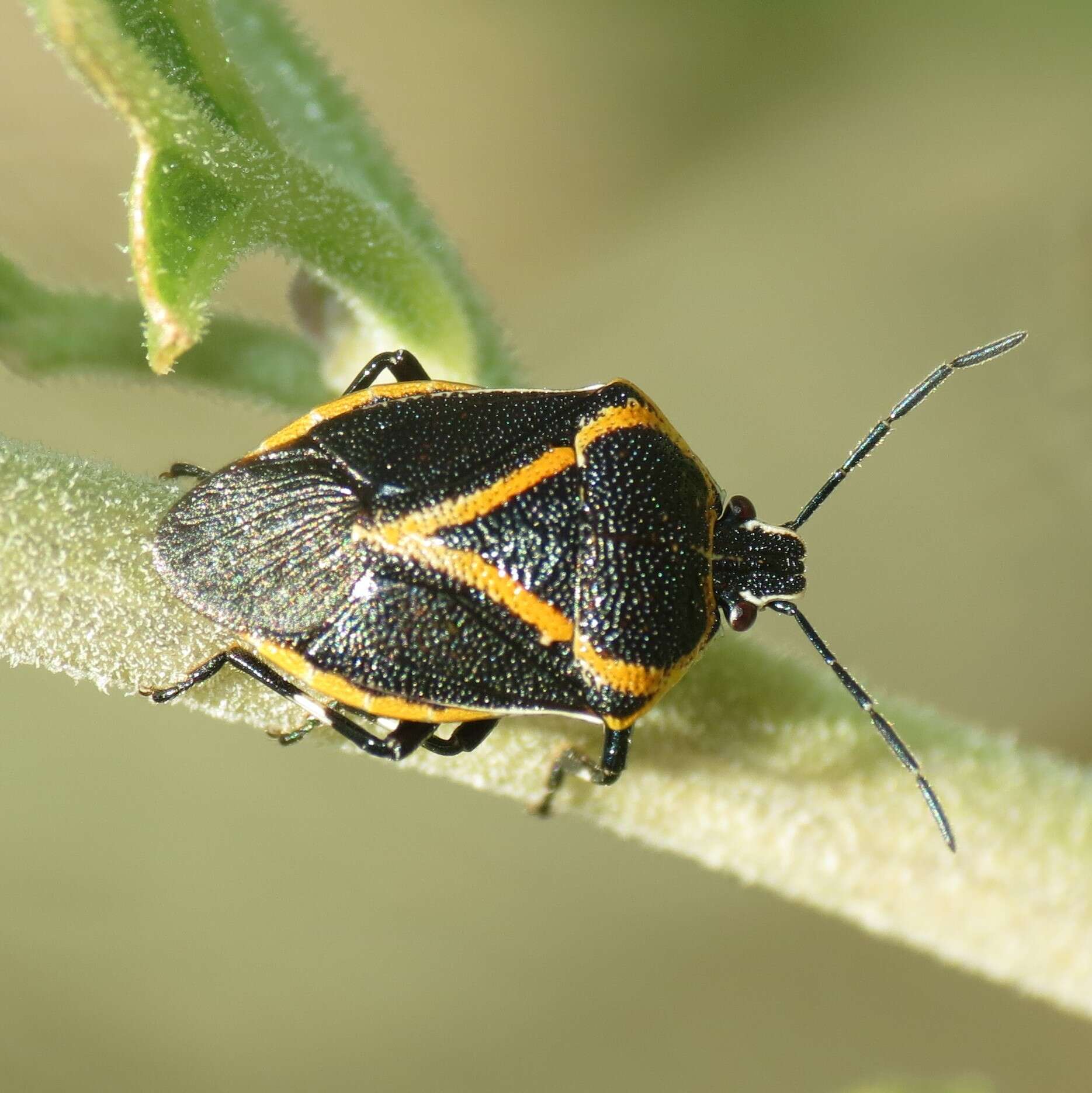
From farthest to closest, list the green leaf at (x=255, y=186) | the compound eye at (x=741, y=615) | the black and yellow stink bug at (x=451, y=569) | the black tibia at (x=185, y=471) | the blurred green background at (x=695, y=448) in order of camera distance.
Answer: the blurred green background at (x=695, y=448) < the compound eye at (x=741, y=615) < the black tibia at (x=185, y=471) < the black and yellow stink bug at (x=451, y=569) < the green leaf at (x=255, y=186)

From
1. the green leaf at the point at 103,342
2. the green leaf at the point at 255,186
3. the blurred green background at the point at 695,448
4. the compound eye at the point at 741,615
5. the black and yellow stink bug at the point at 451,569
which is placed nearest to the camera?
the green leaf at the point at 255,186

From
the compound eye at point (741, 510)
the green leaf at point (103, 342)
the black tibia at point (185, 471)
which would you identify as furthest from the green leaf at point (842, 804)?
the green leaf at point (103, 342)

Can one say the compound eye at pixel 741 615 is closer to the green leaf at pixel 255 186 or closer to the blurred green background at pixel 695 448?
the green leaf at pixel 255 186

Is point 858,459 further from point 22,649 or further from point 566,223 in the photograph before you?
point 566,223

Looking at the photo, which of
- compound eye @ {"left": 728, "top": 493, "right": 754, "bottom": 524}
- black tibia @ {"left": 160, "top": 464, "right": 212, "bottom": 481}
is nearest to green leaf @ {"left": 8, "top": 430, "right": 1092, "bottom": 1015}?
compound eye @ {"left": 728, "top": 493, "right": 754, "bottom": 524}

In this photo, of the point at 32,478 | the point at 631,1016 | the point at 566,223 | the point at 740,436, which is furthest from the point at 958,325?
the point at 32,478

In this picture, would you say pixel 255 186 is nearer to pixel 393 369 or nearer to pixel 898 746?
pixel 393 369

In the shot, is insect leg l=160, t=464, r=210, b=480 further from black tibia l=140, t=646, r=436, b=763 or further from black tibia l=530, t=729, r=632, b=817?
black tibia l=530, t=729, r=632, b=817
